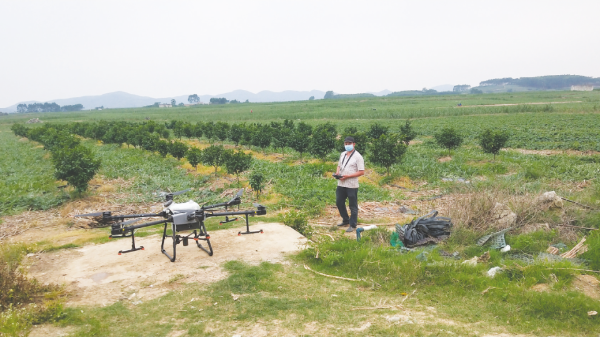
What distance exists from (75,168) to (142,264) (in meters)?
7.65

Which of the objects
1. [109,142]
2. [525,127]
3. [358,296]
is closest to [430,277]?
[358,296]

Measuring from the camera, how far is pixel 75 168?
38.1 ft

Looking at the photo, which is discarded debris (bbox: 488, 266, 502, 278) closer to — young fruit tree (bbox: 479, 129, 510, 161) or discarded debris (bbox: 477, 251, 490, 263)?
discarded debris (bbox: 477, 251, 490, 263)

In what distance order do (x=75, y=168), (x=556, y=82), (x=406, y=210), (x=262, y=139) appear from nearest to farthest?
(x=406, y=210) → (x=75, y=168) → (x=262, y=139) → (x=556, y=82)

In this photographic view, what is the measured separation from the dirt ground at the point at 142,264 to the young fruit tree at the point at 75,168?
5.97m

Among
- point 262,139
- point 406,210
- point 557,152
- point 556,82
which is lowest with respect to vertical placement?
point 557,152

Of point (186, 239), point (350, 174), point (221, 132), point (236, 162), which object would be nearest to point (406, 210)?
point (350, 174)

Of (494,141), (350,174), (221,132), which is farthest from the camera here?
(221,132)

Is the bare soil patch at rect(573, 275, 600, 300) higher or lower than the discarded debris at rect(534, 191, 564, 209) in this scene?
lower

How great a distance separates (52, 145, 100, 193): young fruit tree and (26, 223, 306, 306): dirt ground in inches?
235

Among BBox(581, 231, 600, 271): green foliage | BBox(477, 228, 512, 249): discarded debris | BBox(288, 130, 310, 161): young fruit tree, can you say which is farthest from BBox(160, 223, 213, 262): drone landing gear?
BBox(288, 130, 310, 161): young fruit tree

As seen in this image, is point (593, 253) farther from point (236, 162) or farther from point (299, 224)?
point (236, 162)

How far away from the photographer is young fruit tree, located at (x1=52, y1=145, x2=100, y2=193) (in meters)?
11.6

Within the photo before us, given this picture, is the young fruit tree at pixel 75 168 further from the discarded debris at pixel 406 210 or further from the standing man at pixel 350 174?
the discarded debris at pixel 406 210
